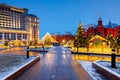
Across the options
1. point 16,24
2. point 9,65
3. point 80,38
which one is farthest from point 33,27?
point 9,65

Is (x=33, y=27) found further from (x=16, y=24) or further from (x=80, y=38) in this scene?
(x=80, y=38)

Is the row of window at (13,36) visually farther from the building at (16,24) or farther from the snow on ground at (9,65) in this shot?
the snow on ground at (9,65)

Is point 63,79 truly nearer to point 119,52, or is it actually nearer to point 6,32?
point 119,52

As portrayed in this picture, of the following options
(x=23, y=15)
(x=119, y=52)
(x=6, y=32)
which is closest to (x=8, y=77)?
(x=119, y=52)

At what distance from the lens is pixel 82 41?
36219 millimetres

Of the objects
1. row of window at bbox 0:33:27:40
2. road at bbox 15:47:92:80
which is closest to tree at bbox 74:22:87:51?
road at bbox 15:47:92:80

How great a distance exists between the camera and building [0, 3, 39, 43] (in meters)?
126

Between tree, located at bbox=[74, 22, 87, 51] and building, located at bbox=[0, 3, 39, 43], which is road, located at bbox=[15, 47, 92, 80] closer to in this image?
tree, located at bbox=[74, 22, 87, 51]

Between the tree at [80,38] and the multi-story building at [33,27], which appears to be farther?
the multi-story building at [33,27]

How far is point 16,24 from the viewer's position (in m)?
153

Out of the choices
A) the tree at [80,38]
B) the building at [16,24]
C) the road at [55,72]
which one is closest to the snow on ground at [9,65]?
the road at [55,72]

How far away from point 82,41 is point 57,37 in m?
109

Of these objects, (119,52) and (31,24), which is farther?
(31,24)

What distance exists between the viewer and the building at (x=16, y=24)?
12556cm
